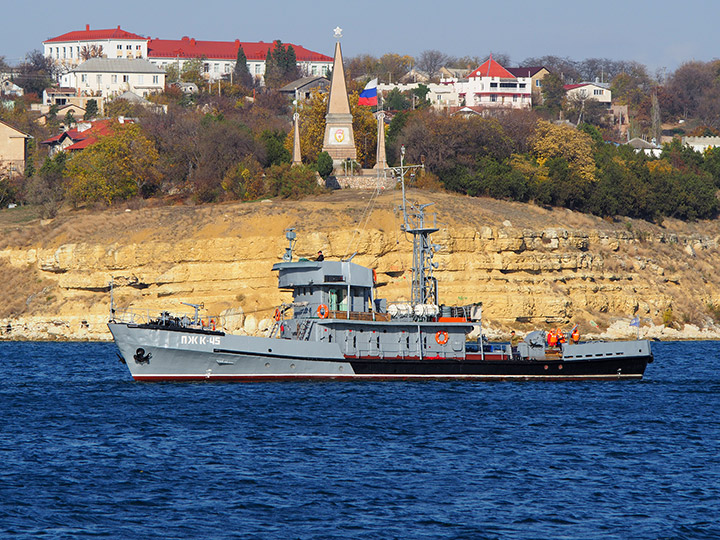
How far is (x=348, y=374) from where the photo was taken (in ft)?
170

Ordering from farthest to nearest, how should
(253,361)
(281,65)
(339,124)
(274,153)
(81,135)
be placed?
(281,65)
(81,135)
(274,153)
(339,124)
(253,361)

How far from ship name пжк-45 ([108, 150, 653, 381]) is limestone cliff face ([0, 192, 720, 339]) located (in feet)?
88.4

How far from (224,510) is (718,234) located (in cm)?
8905

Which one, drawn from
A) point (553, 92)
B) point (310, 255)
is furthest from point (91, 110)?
point (310, 255)

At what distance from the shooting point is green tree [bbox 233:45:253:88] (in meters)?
185

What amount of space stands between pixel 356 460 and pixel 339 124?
67927 millimetres

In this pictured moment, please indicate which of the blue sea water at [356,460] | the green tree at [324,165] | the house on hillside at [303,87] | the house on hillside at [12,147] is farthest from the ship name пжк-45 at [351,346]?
the house on hillside at [303,87]

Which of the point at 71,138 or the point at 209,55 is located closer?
the point at 71,138

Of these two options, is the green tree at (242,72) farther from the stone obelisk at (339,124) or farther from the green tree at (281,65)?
the stone obelisk at (339,124)

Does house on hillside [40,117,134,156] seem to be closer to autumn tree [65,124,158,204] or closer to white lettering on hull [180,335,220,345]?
autumn tree [65,124,158,204]

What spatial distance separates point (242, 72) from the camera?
186 meters

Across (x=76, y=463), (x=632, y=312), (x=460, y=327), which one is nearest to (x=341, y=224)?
(x=632, y=312)

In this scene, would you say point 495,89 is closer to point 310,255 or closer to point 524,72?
point 524,72

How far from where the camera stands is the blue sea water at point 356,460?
2773cm
